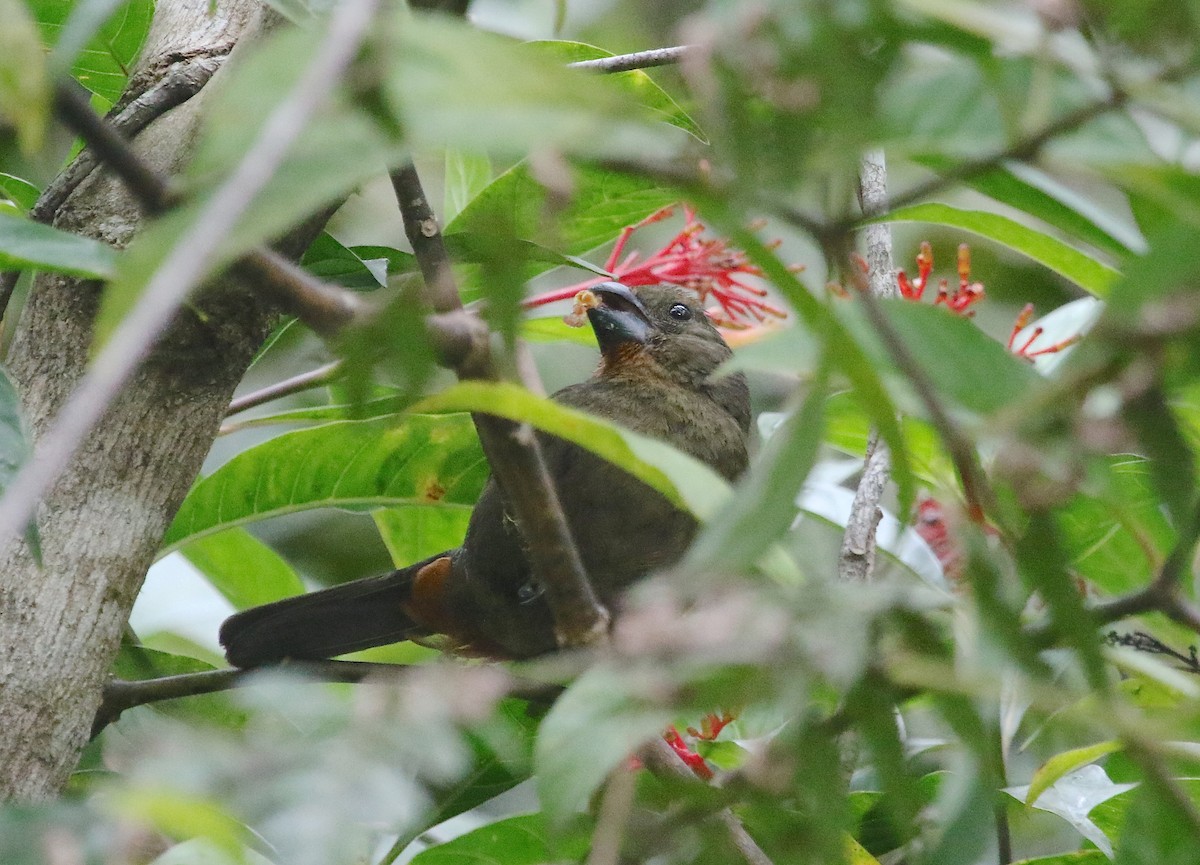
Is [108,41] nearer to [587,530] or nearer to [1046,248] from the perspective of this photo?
[587,530]

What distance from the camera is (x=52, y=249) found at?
1188mm

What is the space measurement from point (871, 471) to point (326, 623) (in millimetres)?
1459

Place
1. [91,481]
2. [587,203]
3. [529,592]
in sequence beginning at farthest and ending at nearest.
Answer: [529,592], [587,203], [91,481]

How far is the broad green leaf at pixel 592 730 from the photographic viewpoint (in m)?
0.84

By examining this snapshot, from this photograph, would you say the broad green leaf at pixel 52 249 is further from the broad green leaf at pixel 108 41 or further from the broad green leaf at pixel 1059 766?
the broad green leaf at pixel 1059 766

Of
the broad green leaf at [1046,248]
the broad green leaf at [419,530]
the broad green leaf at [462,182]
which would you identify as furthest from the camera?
the broad green leaf at [419,530]

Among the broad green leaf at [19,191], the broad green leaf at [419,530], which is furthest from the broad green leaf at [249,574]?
the broad green leaf at [19,191]

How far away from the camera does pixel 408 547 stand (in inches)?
127

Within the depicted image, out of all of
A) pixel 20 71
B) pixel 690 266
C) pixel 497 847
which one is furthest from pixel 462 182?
pixel 20 71

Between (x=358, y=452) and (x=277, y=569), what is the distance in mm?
761

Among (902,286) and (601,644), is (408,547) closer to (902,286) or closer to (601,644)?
(902,286)

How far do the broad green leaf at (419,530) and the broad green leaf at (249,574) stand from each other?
0.26m

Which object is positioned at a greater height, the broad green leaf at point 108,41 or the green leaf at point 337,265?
the broad green leaf at point 108,41

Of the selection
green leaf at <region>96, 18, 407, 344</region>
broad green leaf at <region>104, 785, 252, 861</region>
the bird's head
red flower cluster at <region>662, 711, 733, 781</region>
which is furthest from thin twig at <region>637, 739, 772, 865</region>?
the bird's head
